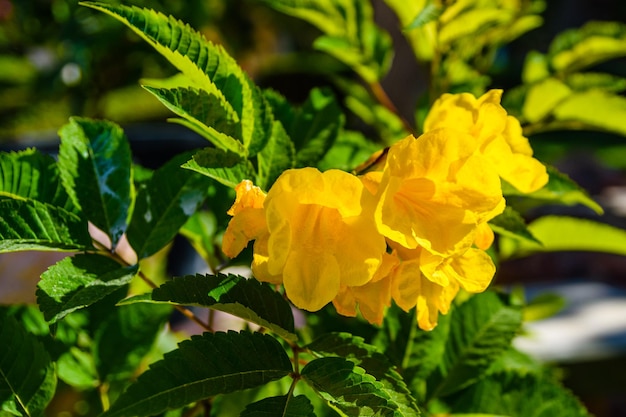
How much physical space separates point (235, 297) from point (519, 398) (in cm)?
30

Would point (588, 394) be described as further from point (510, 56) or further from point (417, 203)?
point (510, 56)

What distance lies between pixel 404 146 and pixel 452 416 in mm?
273

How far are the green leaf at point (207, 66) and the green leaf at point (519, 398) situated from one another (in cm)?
30

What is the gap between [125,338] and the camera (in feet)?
1.94

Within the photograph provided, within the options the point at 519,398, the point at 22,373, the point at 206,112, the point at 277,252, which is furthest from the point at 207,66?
the point at 519,398

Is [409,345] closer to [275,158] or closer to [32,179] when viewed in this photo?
[275,158]

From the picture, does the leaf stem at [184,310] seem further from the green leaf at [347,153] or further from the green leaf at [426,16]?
the green leaf at [426,16]

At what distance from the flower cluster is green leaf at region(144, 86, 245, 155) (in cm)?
4

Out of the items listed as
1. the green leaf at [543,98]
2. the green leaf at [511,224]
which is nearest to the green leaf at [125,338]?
the green leaf at [511,224]

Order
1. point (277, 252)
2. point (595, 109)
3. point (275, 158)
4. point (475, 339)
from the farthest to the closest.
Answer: point (595, 109) → point (475, 339) → point (275, 158) → point (277, 252)

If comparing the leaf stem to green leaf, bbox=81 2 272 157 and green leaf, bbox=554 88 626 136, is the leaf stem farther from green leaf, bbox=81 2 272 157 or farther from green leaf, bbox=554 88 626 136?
green leaf, bbox=554 88 626 136

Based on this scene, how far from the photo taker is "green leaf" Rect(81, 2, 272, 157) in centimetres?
38

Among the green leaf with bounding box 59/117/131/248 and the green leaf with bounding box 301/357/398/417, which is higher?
Answer: the green leaf with bounding box 59/117/131/248

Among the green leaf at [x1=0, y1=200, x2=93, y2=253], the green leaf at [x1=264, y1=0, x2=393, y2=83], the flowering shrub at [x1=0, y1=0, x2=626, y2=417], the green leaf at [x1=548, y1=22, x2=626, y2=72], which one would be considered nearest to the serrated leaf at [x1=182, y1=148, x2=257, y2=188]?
the flowering shrub at [x1=0, y1=0, x2=626, y2=417]
